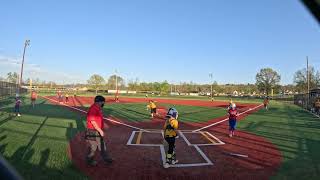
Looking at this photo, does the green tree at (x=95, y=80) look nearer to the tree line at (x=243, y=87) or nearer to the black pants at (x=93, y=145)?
the tree line at (x=243, y=87)

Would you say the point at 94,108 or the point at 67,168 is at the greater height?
the point at 94,108

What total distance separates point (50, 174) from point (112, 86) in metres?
138

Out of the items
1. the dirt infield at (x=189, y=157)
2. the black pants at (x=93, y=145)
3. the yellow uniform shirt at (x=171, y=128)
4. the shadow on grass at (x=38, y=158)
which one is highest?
the yellow uniform shirt at (x=171, y=128)

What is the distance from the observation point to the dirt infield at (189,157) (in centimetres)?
878

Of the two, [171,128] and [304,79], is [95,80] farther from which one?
[171,128]

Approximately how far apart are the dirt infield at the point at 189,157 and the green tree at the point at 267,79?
108 metres

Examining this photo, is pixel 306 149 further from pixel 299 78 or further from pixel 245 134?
pixel 299 78

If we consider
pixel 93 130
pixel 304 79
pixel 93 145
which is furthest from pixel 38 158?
pixel 304 79

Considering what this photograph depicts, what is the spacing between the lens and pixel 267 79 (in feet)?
395

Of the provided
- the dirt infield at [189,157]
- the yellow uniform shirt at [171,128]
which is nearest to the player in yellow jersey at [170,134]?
the yellow uniform shirt at [171,128]

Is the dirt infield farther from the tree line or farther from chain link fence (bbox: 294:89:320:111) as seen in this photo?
the tree line

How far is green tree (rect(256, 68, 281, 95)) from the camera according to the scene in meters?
119

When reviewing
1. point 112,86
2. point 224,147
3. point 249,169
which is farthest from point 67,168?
point 112,86

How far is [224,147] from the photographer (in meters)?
13.0
